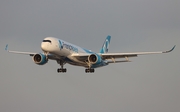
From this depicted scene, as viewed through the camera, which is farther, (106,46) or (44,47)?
(106,46)

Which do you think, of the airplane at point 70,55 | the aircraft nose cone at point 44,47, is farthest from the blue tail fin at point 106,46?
the aircraft nose cone at point 44,47

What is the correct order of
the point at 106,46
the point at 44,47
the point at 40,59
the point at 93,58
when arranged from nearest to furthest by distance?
the point at 44,47, the point at 40,59, the point at 93,58, the point at 106,46

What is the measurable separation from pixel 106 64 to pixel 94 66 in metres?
2.85

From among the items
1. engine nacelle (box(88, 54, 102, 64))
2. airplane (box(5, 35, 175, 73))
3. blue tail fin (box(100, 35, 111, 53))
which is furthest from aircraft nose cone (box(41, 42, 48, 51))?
blue tail fin (box(100, 35, 111, 53))

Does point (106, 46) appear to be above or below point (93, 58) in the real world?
above

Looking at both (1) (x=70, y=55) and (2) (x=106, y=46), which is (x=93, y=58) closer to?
(1) (x=70, y=55)

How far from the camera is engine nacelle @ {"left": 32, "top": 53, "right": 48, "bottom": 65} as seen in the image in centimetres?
7181

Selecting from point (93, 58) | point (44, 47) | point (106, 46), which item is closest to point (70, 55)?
point (93, 58)

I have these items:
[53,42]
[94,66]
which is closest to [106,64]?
[94,66]

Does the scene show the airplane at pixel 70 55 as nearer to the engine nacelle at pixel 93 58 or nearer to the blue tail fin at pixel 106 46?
the engine nacelle at pixel 93 58

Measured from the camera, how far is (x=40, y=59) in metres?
72.1

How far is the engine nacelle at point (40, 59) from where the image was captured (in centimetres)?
7181

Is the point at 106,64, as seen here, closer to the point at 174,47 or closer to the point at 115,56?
the point at 115,56

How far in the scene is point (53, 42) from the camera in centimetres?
6919
